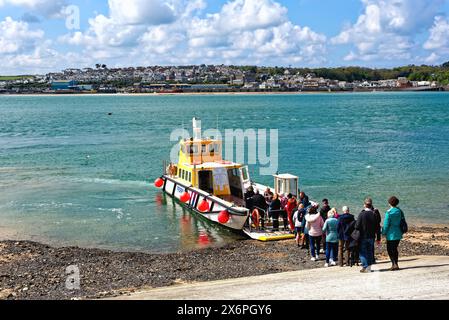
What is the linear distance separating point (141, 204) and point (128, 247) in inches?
318

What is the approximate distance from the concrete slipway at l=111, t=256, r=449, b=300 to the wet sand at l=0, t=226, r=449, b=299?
1072mm

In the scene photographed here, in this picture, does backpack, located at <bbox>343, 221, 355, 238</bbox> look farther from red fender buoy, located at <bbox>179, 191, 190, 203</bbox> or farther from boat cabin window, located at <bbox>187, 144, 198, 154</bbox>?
boat cabin window, located at <bbox>187, 144, 198, 154</bbox>

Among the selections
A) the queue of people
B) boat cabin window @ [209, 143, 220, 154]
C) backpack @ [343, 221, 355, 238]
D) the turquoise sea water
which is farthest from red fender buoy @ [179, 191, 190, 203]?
backpack @ [343, 221, 355, 238]

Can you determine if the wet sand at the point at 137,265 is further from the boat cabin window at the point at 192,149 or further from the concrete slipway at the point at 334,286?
the boat cabin window at the point at 192,149

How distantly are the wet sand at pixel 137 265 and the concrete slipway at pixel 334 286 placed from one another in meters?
1.07

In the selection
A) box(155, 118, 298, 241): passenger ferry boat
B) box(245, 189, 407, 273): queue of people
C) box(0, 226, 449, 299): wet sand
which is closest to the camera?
box(245, 189, 407, 273): queue of people

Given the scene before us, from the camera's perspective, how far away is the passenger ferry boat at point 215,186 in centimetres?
2194

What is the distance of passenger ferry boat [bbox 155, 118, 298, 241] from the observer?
2194cm

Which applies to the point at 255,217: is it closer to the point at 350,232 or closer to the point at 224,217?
the point at 224,217

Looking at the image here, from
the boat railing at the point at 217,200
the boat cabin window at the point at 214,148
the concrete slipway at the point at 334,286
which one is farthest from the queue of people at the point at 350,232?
the boat cabin window at the point at 214,148

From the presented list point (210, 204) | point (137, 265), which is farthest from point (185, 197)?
point (137, 265)

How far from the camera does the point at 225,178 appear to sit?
26172mm

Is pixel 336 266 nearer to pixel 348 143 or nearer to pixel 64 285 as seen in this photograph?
pixel 64 285
